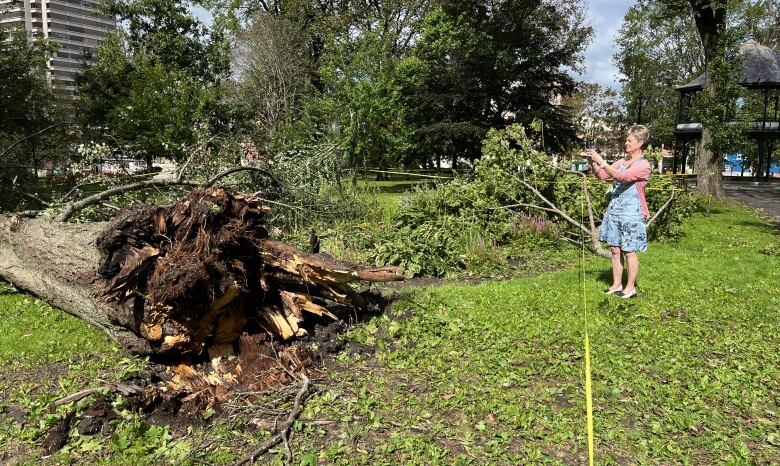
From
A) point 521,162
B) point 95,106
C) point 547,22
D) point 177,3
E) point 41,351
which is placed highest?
point 177,3

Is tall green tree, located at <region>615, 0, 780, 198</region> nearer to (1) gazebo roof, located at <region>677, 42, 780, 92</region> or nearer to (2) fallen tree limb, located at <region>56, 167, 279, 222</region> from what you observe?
(1) gazebo roof, located at <region>677, 42, 780, 92</region>

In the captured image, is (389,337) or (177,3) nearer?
(389,337)

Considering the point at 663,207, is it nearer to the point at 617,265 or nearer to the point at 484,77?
the point at 617,265

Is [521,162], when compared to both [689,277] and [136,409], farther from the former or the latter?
[136,409]

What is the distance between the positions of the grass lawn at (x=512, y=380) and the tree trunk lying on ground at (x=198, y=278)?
0.34m

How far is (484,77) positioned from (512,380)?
18650 mm

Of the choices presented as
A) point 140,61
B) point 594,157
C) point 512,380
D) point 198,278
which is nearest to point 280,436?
point 198,278

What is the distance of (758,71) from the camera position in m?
23.8

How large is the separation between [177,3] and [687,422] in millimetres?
31603

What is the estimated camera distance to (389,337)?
443 centimetres

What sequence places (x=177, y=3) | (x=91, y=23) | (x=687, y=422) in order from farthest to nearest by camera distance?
1. (x=91, y=23)
2. (x=177, y=3)
3. (x=687, y=422)

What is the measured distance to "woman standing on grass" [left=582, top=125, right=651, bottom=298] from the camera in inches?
209

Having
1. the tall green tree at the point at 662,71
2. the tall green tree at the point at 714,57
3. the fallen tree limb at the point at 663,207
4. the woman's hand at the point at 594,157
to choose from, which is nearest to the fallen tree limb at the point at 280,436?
the woman's hand at the point at 594,157

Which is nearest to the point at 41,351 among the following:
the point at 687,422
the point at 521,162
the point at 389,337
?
the point at 389,337
